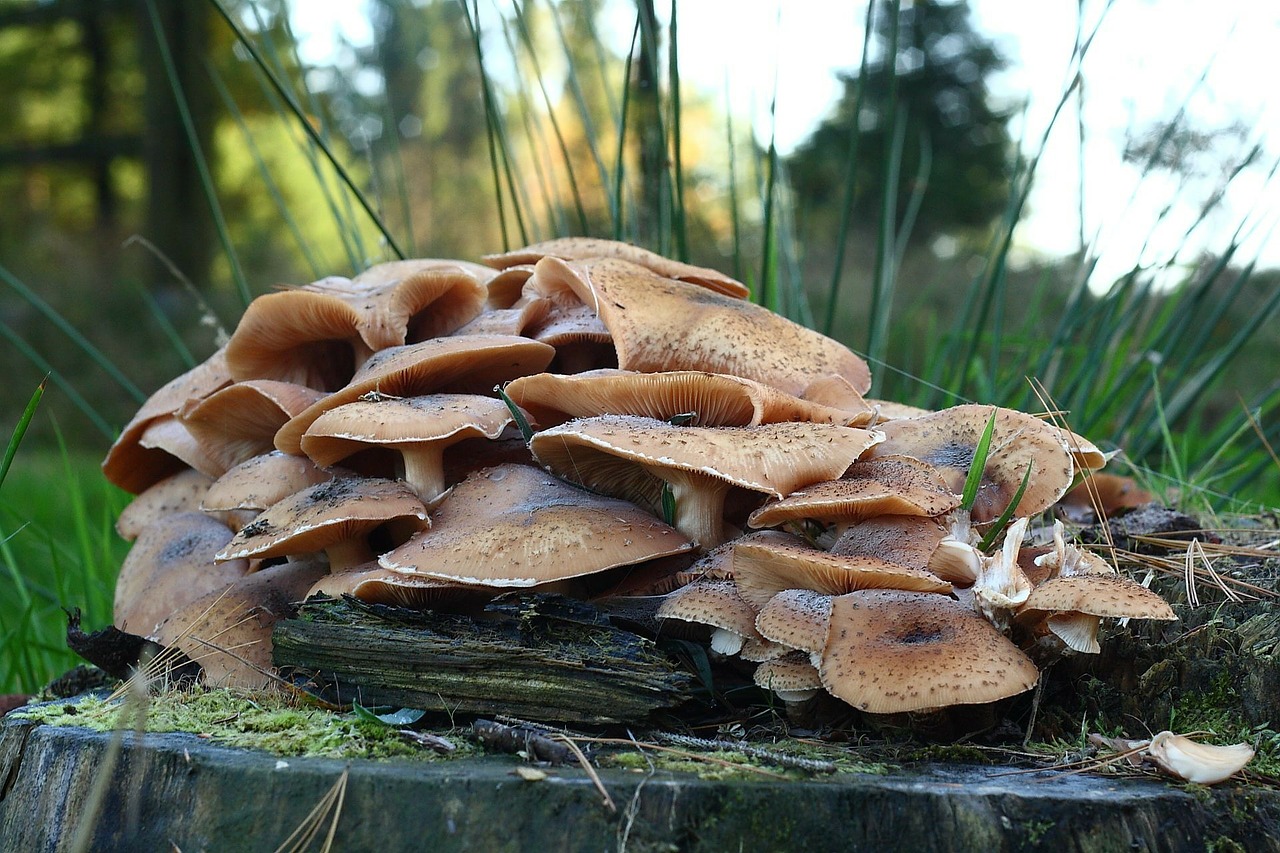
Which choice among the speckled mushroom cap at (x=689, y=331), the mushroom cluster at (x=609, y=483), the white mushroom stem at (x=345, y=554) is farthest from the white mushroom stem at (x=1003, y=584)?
the white mushroom stem at (x=345, y=554)

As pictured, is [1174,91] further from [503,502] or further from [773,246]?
[503,502]

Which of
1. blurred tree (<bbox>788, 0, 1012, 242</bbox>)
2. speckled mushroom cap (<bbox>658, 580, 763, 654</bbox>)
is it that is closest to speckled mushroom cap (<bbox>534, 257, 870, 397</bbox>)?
speckled mushroom cap (<bbox>658, 580, 763, 654</bbox>)

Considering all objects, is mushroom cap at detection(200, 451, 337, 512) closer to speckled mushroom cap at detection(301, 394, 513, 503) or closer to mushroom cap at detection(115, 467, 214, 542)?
speckled mushroom cap at detection(301, 394, 513, 503)

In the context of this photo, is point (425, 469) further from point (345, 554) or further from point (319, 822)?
point (319, 822)

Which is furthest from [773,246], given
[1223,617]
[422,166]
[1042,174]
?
[422,166]

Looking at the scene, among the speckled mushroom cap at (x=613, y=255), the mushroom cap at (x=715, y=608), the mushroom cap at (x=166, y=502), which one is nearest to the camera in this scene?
the mushroom cap at (x=715, y=608)

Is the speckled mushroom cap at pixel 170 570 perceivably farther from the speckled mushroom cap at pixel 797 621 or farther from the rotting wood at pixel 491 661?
the speckled mushroom cap at pixel 797 621
